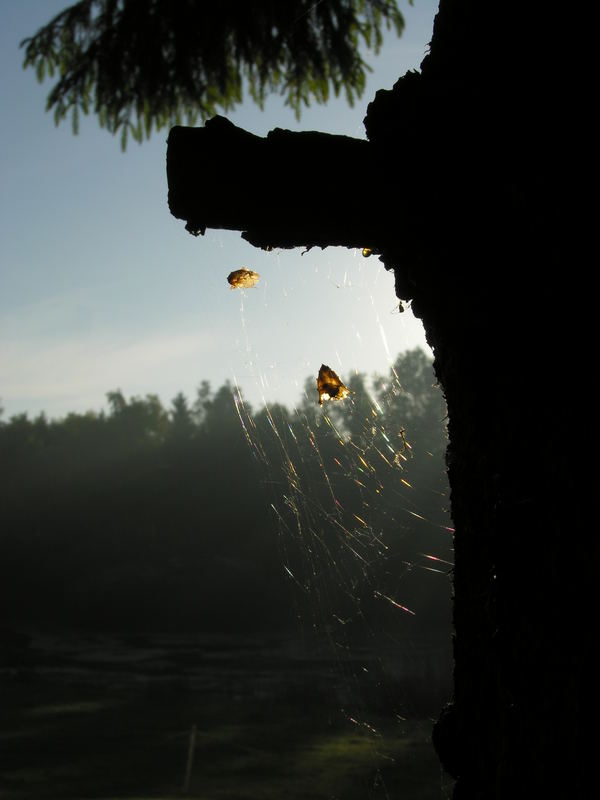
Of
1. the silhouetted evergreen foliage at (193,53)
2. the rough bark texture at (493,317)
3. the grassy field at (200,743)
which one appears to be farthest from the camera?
the grassy field at (200,743)

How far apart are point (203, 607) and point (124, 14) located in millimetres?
35000

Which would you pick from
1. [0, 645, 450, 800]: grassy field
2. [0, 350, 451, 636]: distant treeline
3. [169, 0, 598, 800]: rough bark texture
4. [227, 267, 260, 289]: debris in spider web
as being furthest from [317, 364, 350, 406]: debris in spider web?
[0, 350, 451, 636]: distant treeline

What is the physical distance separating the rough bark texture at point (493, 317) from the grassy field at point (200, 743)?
8.21 meters

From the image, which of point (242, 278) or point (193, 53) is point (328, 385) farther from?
point (193, 53)

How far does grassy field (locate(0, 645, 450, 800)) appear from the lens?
35.4 ft

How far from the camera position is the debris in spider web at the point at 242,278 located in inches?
92.2

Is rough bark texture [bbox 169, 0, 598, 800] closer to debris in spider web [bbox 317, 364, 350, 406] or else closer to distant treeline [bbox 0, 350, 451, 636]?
debris in spider web [bbox 317, 364, 350, 406]

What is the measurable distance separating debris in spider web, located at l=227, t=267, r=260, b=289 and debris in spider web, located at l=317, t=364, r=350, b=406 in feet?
1.56

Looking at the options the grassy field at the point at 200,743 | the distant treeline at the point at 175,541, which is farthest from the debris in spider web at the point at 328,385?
the distant treeline at the point at 175,541

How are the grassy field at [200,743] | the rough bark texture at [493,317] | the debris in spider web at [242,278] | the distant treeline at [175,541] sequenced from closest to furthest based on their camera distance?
the rough bark texture at [493,317]
the debris in spider web at [242,278]
the grassy field at [200,743]
the distant treeline at [175,541]

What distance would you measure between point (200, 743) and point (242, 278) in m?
13.5

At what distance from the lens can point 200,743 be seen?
45.4 ft

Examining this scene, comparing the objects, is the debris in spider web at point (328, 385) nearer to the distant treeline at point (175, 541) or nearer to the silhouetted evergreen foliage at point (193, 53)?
the silhouetted evergreen foliage at point (193, 53)

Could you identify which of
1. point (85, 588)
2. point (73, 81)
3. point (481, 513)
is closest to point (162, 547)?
point (85, 588)
